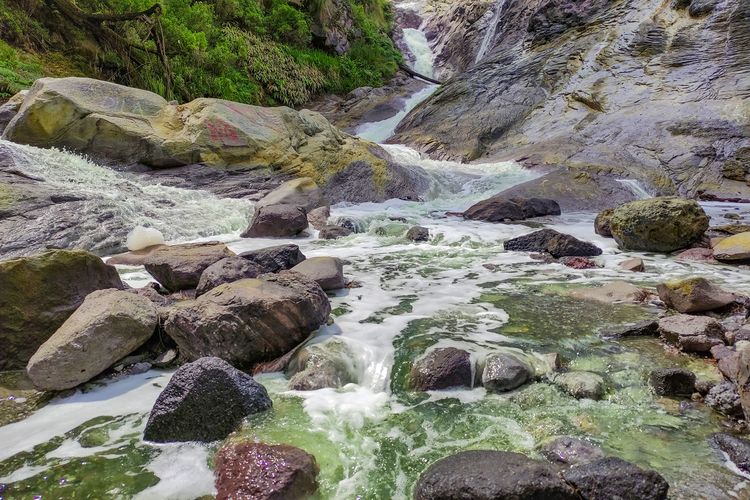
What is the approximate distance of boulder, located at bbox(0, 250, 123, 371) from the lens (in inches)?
146

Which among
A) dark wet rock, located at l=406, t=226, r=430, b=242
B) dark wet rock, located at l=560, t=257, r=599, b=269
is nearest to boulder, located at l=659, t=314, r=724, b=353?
dark wet rock, located at l=560, t=257, r=599, b=269

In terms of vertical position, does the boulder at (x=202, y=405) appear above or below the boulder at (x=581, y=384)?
above

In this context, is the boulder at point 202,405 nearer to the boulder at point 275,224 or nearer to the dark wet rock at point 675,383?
the dark wet rock at point 675,383

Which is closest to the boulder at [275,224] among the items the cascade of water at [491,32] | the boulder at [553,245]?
the boulder at [553,245]

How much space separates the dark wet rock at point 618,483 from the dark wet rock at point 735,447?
519mm

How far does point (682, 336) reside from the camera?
11.9 feet

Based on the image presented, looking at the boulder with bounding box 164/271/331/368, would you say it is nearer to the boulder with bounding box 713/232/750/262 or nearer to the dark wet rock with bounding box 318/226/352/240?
the dark wet rock with bounding box 318/226/352/240

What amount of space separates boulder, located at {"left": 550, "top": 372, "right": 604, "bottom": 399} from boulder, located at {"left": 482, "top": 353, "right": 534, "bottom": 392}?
0.19m

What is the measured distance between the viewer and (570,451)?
249 centimetres

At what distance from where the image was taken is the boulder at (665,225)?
6.98m

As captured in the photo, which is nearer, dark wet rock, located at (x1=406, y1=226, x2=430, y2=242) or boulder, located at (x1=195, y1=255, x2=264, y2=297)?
boulder, located at (x1=195, y1=255, x2=264, y2=297)

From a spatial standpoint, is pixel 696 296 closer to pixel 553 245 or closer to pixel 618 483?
pixel 553 245

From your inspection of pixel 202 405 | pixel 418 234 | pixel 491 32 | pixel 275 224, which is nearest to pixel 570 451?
pixel 202 405

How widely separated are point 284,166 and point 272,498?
9485 mm
